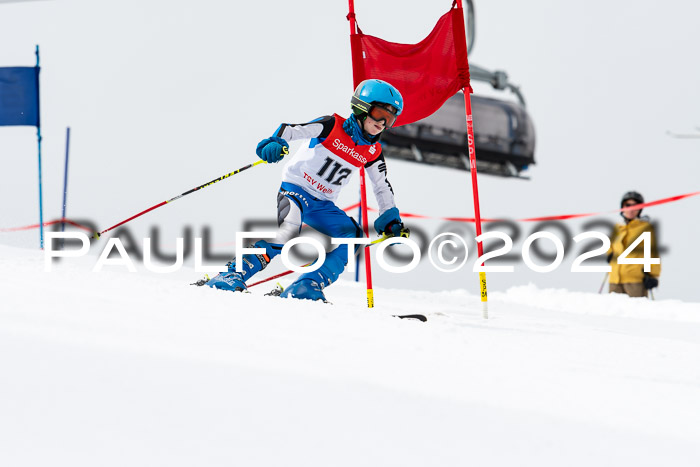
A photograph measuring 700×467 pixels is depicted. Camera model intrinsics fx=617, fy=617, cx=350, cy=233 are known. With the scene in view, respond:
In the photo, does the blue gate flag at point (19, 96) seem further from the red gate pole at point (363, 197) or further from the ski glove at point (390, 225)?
the ski glove at point (390, 225)

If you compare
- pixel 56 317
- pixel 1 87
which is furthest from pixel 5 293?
pixel 1 87

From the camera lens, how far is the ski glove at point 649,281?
6.37m

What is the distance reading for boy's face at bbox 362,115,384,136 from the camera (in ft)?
13.1

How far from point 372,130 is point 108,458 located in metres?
3.13

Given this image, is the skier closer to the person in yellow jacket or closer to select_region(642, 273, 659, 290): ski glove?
the person in yellow jacket

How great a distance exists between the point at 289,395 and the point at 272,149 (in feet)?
7.77

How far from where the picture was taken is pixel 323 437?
130 cm

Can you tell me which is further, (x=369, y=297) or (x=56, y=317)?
(x=369, y=297)

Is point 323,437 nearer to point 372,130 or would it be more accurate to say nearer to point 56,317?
point 56,317

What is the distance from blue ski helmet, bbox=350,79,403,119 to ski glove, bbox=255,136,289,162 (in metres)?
0.60

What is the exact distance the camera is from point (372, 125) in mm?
4012

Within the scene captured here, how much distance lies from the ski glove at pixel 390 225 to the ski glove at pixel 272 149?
870 millimetres

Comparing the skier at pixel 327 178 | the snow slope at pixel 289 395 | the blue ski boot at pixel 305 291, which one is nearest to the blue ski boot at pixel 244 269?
the skier at pixel 327 178

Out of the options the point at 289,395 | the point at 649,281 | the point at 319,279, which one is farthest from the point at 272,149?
the point at 649,281
